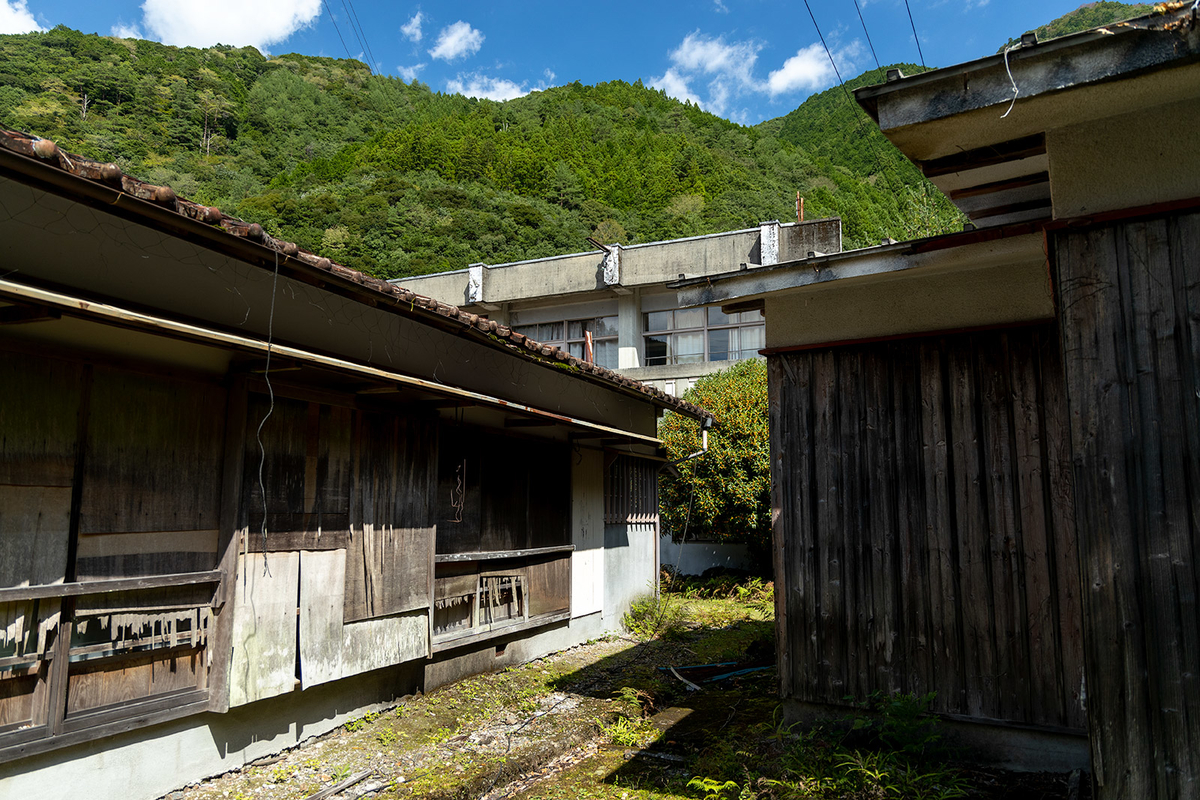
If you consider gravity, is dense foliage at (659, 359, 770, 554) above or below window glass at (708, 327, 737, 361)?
below

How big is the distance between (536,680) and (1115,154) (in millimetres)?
7466

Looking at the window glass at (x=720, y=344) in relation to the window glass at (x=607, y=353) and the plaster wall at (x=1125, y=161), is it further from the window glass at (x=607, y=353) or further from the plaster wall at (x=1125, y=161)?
the plaster wall at (x=1125, y=161)

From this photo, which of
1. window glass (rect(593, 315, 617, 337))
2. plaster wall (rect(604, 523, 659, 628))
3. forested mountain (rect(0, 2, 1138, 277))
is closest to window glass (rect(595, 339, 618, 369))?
window glass (rect(593, 315, 617, 337))

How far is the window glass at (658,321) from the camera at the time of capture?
24594mm

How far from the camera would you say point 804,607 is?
6.01 metres

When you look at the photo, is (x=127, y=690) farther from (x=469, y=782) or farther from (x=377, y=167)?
(x=377, y=167)

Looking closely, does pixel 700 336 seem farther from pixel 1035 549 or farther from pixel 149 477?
pixel 149 477

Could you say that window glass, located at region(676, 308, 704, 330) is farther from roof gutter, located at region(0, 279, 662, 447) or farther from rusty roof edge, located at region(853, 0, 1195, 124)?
rusty roof edge, located at region(853, 0, 1195, 124)

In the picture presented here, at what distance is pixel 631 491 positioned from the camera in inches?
500

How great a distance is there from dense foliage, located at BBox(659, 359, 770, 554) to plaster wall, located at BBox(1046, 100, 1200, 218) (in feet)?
38.3

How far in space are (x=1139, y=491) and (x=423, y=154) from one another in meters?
54.0

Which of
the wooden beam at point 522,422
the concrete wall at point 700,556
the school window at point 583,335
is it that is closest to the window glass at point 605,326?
the school window at point 583,335

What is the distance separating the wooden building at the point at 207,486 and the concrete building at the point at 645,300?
15.8m

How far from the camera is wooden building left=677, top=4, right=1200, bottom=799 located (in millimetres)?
3277
